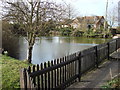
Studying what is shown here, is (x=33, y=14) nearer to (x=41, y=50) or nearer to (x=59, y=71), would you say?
(x=41, y=50)

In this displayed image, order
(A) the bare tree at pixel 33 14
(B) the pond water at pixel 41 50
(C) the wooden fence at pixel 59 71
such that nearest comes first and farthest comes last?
1. (C) the wooden fence at pixel 59 71
2. (A) the bare tree at pixel 33 14
3. (B) the pond water at pixel 41 50

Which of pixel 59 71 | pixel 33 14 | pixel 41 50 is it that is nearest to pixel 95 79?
pixel 59 71

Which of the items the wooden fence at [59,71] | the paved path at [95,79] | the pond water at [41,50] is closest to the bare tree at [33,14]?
the pond water at [41,50]

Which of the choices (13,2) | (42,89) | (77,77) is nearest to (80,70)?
(77,77)

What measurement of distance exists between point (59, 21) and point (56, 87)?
6282mm

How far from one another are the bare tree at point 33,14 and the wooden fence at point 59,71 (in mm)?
4083

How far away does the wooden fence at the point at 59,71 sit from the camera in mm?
2939

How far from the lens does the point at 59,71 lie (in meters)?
4.13

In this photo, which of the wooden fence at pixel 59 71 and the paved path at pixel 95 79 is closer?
the wooden fence at pixel 59 71

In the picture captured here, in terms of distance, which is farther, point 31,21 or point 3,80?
point 31,21

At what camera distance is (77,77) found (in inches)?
197

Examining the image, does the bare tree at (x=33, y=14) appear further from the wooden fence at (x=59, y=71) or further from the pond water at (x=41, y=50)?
the wooden fence at (x=59, y=71)

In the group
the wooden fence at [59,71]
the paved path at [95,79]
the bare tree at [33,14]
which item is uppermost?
the bare tree at [33,14]

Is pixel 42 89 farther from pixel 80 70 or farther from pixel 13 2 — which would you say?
pixel 13 2
